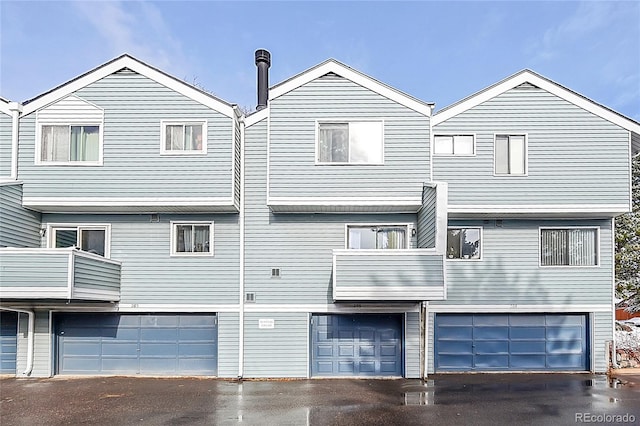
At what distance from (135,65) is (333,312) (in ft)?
25.8

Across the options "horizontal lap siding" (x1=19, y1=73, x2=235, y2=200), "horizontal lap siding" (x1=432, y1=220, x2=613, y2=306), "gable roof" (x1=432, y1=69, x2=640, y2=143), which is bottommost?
"horizontal lap siding" (x1=432, y1=220, x2=613, y2=306)

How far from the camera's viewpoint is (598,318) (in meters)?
12.6

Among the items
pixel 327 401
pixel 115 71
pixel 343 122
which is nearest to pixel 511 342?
pixel 327 401

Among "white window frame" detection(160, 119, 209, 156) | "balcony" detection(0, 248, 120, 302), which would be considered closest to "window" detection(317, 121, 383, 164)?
Result: "white window frame" detection(160, 119, 209, 156)

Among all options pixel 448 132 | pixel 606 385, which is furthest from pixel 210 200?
pixel 606 385

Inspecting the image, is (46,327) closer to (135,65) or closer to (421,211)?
(135,65)

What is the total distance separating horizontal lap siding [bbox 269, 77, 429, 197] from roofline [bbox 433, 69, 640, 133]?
1029 millimetres

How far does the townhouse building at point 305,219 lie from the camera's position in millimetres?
11906

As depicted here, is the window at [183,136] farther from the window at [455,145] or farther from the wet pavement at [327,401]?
the window at [455,145]

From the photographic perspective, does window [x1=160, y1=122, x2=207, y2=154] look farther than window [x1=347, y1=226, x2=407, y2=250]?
No

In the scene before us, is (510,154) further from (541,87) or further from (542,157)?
(541,87)

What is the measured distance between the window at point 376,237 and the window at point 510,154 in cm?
293

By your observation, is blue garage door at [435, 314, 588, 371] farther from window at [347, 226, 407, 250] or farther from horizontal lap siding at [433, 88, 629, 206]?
horizontal lap siding at [433, 88, 629, 206]

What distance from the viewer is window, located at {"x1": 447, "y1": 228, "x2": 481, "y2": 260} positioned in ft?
41.8
